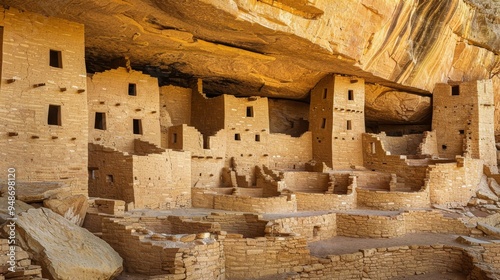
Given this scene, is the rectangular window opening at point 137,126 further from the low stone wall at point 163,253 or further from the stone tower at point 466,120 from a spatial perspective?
the stone tower at point 466,120

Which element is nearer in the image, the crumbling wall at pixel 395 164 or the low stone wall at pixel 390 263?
the low stone wall at pixel 390 263

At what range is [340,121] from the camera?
55.7 feet

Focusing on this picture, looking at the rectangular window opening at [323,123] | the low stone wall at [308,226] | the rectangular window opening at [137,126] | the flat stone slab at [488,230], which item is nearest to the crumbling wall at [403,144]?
the rectangular window opening at [323,123]

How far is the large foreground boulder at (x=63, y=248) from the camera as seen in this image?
6773 millimetres

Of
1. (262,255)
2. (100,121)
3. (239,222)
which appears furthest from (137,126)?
(262,255)

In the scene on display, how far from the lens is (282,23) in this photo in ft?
37.2

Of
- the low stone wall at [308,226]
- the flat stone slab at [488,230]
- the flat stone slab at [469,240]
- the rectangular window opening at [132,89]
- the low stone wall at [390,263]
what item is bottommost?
the low stone wall at [390,263]

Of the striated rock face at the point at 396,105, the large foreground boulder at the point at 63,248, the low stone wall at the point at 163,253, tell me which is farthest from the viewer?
the striated rock face at the point at 396,105

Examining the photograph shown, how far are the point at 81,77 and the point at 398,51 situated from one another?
9608 mm

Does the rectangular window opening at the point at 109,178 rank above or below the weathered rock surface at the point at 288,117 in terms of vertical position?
below

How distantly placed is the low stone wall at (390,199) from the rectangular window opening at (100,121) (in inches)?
298

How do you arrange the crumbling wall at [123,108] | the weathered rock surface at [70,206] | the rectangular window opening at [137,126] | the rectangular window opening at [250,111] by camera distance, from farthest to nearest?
the rectangular window opening at [250,111] < the rectangular window opening at [137,126] < the crumbling wall at [123,108] < the weathered rock surface at [70,206]

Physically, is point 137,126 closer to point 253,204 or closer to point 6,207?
point 253,204

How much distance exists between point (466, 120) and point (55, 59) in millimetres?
14004
